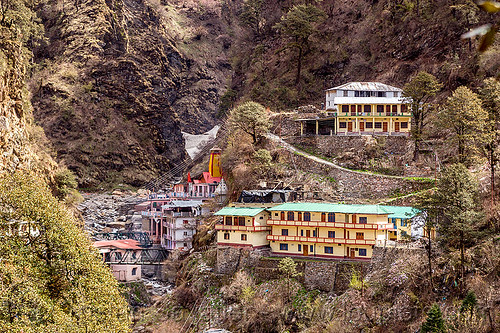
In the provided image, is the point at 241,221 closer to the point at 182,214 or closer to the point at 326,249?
the point at 326,249

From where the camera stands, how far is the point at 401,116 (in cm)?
5141

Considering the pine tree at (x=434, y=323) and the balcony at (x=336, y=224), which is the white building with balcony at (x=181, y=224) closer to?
the balcony at (x=336, y=224)

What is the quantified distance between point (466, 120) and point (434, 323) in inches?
685

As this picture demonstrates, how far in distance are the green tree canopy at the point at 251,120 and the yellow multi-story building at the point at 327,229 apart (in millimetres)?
12913

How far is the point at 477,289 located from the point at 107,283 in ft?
58.5

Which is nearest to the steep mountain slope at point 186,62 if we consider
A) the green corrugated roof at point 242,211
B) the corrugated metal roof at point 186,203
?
the corrugated metal roof at point 186,203

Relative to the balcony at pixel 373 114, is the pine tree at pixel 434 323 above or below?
below

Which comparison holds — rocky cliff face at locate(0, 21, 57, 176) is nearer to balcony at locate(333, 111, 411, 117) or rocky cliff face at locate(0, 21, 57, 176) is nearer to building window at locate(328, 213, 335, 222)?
building window at locate(328, 213, 335, 222)

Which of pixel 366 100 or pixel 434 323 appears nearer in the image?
pixel 434 323

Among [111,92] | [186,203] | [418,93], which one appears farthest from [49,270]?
[111,92]

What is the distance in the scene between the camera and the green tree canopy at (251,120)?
5345 cm

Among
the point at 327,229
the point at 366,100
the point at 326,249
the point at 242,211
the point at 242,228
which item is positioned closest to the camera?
the point at 327,229

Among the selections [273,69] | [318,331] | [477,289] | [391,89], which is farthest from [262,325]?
[273,69]

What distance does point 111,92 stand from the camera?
107 meters
